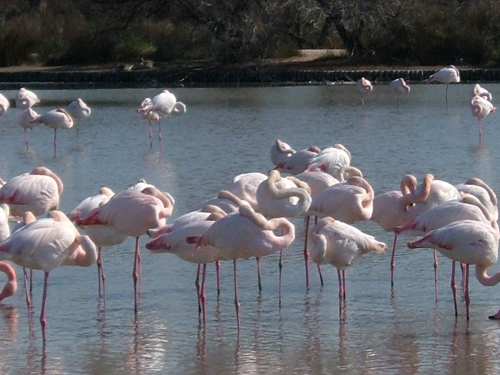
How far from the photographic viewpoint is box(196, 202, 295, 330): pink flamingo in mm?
6312

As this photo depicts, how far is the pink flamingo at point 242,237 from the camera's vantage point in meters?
6.31

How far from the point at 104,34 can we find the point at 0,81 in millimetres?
3882

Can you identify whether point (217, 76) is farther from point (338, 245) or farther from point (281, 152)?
point (338, 245)

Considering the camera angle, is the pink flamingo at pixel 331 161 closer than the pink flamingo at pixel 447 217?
No

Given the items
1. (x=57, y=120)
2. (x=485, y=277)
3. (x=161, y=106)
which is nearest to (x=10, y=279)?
(x=485, y=277)

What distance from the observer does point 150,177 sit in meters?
12.2

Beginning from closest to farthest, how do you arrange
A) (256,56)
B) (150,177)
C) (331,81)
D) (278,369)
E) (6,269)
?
(278,369) < (6,269) < (150,177) < (331,81) < (256,56)

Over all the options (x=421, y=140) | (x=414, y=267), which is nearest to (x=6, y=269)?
(x=414, y=267)

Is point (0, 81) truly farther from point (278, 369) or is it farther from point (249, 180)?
point (278, 369)

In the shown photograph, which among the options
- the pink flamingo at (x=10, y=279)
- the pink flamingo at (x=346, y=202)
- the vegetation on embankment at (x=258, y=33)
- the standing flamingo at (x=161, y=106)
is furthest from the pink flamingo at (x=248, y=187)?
the vegetation on embankment at (x=258, y=33)

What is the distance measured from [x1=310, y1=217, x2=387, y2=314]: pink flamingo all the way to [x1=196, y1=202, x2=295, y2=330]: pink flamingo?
0.21 m

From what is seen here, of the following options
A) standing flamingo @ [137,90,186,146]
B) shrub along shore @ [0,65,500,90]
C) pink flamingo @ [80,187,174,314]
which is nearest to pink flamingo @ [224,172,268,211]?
pink flamingo @ [80,187,174,314]

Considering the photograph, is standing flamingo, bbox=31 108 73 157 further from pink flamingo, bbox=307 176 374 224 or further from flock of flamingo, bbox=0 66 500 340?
pink flamingo, bbox=307 176 374 224

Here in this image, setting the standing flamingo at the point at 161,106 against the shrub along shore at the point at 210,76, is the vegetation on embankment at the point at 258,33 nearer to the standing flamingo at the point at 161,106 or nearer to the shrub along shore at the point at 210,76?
the shrub along shore at the point at 210,76
